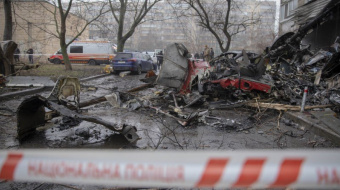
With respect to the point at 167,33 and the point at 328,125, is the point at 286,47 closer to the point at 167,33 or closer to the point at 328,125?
the point at 328,125

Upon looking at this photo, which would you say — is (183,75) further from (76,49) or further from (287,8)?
(287,8)

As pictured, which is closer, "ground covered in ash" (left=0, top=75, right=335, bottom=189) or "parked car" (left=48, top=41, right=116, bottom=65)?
"ground covered in ash" (left=0, top=75, right=335, bottom=189)

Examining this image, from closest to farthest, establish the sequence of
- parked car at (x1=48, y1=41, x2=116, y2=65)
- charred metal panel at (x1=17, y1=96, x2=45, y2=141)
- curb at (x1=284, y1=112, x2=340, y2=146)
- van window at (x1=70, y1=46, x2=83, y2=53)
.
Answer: charred metal panel at (x1=17, y1=96, x2=45, y2=141)
curb at (x1=284, y1=112, x2=340, y2=146)
parked car at (x1=48, y1=41, x2=116, y2=65)
van window at (x1=70, y1=46, x2=83, y2=53)

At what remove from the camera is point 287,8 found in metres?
23.5

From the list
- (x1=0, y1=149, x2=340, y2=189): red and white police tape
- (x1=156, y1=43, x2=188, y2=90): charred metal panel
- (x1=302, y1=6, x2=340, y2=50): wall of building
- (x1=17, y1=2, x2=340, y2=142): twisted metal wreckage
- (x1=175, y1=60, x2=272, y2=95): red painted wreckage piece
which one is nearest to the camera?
(x1=0, y1=149, x2=340, y2=189): red and white police tape

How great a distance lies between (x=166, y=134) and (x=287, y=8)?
80.3 feet

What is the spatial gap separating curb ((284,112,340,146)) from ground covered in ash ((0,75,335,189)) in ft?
0.41

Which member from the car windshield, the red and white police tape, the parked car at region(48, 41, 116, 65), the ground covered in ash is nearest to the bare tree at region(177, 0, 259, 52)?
the car windshield

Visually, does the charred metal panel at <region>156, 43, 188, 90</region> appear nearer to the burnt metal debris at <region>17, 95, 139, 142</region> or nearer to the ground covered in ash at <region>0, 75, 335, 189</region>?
the ground covered in ash at <region>0, 75, 335, 189</region>

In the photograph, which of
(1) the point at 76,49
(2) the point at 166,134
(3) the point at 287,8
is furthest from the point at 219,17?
(2) the point at 166,134

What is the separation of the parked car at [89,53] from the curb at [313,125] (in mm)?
20733

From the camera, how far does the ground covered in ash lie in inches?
154

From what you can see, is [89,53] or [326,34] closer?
[326,34]

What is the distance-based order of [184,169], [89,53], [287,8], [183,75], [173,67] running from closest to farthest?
[184,169] < [173,67] < [183,75] < [287,8] < [89,53]
